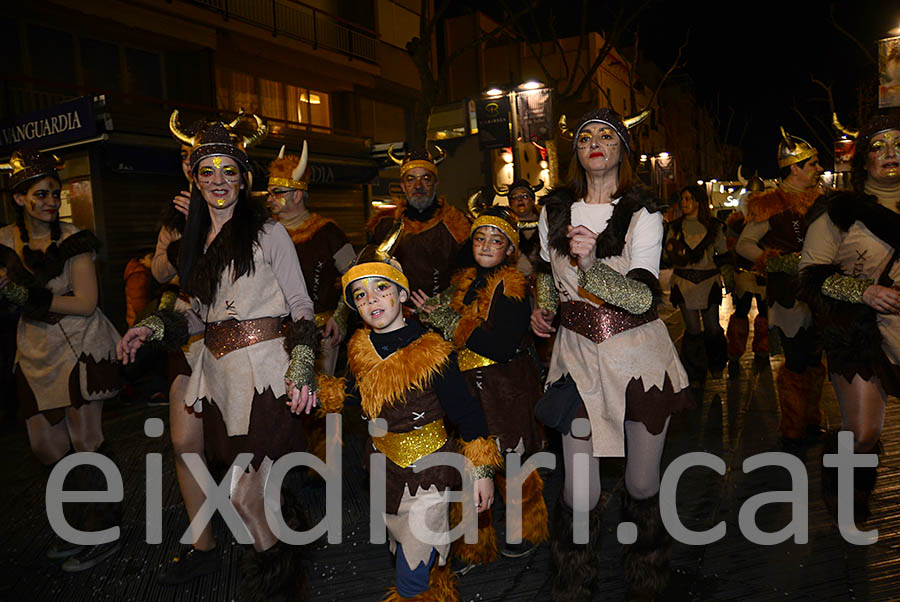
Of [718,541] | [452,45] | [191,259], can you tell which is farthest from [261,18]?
[718,541]

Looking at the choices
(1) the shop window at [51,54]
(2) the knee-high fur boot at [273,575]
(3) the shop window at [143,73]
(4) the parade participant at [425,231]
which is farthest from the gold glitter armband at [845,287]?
(3) the shop window at [143,73]

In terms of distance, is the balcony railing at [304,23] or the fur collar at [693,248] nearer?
the fur collar at [693,248]

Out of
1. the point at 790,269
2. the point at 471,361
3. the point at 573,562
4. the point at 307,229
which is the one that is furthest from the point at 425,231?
the point at 790,269

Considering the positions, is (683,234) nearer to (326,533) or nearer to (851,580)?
(851,580)

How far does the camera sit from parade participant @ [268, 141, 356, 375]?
17.3 feet

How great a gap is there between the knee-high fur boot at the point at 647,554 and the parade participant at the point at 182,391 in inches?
87.9

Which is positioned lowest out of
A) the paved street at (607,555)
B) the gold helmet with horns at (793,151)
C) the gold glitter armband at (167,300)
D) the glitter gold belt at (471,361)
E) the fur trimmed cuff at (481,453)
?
the paved street at (607,555)

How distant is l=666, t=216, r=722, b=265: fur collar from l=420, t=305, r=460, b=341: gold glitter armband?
15.9ft

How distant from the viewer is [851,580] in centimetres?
334

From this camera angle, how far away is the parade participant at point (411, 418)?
9.16ft

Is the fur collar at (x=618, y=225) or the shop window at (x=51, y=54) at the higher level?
the shop window at (x=51, y=54)

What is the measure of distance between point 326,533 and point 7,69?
1230cm

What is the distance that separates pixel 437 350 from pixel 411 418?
32cm

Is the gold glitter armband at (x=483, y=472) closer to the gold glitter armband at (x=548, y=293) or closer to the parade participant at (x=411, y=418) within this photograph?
the parade participant at (x=411, y=418)
